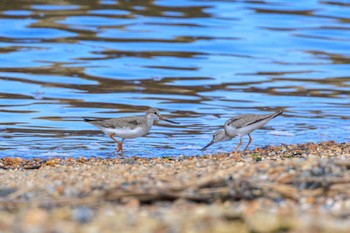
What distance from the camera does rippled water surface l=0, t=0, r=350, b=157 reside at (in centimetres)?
1342

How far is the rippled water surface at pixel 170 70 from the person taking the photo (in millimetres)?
13422

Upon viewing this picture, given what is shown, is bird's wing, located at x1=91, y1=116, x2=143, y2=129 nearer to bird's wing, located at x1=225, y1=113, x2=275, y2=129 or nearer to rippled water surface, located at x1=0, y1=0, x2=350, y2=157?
rippled water surface, located at x1=0, y1=0, x2=350, y2=157

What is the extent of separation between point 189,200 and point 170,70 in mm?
14356

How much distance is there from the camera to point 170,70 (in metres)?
19.8

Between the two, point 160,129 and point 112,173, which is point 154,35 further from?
point 112,173

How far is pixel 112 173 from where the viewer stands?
295 inches

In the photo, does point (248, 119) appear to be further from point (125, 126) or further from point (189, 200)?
point (189, 200)

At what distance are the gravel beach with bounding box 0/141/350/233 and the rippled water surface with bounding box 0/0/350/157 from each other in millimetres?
5373

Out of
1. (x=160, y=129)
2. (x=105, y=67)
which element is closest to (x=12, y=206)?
(x=160, y=129)

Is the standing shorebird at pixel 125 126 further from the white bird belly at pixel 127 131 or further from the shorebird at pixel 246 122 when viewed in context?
the shorebird at pixel 246 122

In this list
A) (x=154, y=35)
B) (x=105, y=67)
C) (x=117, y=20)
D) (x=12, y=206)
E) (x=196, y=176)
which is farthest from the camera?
(x=117, y=20)

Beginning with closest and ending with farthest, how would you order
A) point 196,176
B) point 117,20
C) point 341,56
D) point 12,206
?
1. point 12,206
2. point 196,176
3. point 341,56
4. point 117,20

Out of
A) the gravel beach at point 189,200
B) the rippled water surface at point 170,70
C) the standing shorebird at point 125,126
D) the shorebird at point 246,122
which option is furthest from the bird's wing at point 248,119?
the gravel beach at point 189,200

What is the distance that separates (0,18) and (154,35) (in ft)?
15.6
